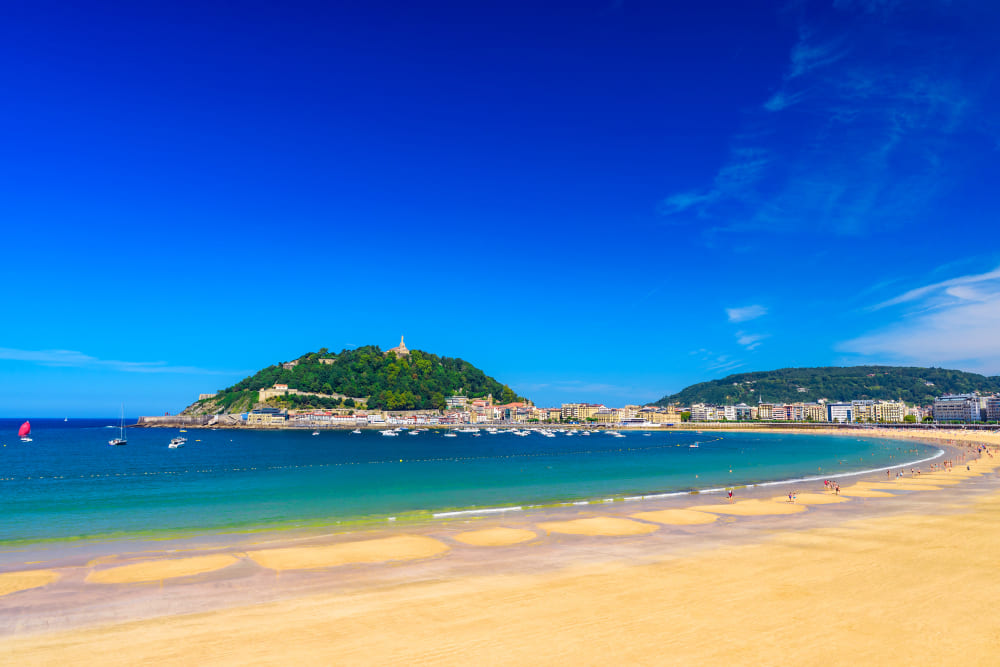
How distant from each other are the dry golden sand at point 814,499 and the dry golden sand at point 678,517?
669 centimetres

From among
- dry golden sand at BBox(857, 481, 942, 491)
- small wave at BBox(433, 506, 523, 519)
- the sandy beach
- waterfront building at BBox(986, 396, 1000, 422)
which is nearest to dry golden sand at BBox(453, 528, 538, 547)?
the sandy beach

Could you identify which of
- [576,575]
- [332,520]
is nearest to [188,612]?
[576,575]

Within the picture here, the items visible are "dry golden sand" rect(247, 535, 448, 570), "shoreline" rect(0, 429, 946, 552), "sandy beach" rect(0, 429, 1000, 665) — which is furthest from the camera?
"shoreline" rect(0, 429, 946, 552)

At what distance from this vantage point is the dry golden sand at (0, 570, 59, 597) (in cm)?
1362

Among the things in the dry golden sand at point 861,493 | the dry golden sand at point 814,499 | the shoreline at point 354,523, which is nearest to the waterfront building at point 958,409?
the dry golden sand at point 861,493

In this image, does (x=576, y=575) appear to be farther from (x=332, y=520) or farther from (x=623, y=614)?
(x=332, y=520)

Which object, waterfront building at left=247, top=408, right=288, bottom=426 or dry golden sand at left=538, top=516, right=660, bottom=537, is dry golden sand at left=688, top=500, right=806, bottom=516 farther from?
waterfront building at left=247, top=408, right=288, bottom=426

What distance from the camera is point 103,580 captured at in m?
14.4

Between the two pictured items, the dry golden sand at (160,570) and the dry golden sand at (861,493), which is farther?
the dry golden sand at (861,493)

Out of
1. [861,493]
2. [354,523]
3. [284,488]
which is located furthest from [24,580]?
[861,493]

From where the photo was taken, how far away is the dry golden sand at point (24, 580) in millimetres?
13625

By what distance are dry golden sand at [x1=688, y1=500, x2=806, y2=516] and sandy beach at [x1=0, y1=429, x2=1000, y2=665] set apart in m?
3.15

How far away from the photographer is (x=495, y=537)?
2003 centimetres

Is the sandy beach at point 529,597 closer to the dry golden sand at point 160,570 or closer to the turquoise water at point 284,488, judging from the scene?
the dry golden sand at point 160,570
